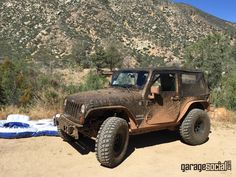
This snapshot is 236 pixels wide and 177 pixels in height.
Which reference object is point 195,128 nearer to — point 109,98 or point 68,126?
point 109,98

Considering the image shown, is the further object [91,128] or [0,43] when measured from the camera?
[0,43]

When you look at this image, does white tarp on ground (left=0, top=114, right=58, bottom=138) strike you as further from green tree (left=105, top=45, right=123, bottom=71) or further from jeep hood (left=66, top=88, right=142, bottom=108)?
green tree (left=105, top=45, right=123, bottom=71)

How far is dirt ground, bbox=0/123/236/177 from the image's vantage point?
6.53 m

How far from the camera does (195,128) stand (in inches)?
341

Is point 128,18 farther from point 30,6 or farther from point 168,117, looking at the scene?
point 168,117

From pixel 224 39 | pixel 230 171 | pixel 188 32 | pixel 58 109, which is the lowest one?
pixel 230 171

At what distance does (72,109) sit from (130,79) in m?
1.58

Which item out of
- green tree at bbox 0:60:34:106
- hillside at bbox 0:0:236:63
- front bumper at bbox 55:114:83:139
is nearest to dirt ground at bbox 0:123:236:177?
front bumper at bbox 55:114:83:139

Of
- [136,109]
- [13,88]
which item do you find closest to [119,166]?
[136,109]

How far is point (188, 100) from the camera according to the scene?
8.45 m

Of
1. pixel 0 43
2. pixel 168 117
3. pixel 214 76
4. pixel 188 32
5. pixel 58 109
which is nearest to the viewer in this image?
pixel 168 117

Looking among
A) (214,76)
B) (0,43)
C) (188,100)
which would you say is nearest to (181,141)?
(188,100)

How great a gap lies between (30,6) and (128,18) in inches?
629

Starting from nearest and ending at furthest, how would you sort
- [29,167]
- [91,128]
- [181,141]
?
[29,167]
[91,128]
[181,141]
